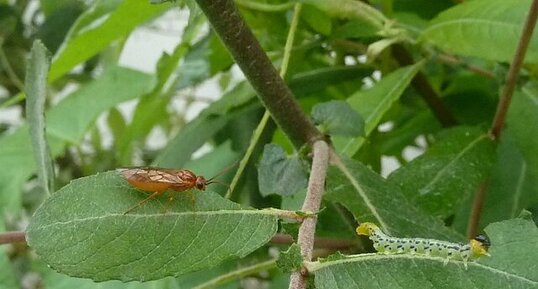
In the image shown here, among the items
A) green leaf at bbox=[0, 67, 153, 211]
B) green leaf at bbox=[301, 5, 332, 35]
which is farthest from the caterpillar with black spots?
green leaf at bbox=[0, 67, 153, 211]

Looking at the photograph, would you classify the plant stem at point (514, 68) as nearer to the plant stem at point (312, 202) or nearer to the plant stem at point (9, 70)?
the plant stem at point (312, 202)

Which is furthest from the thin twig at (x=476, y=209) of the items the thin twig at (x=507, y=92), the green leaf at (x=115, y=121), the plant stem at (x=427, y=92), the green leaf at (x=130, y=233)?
the green leaf at (x=115, y=121)

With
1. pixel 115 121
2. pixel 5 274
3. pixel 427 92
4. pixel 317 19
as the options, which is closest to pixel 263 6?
pixel 317 19

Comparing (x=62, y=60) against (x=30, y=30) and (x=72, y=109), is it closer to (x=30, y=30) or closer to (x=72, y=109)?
(x=72, y=109)

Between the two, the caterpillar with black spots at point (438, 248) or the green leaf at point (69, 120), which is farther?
the green leaf at point (69, 120)

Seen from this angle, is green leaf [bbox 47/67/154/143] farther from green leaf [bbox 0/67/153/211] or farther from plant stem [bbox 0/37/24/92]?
plant stem [bbox 0/37/24/92]

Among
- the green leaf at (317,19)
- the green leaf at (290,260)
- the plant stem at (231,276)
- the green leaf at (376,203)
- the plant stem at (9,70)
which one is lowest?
the plant stem at (9,70)

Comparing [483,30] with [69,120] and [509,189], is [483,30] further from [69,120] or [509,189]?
[69,120]

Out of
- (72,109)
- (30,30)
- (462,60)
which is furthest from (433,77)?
(30,30)
